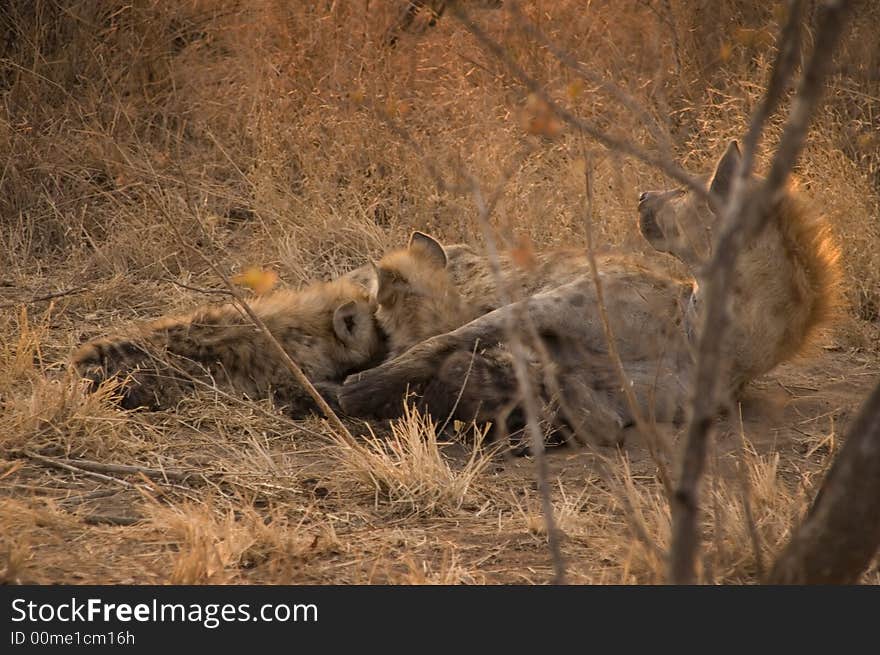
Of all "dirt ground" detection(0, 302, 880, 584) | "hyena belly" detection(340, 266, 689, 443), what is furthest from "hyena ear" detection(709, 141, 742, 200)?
"dirt ground" detection(0, 302, 880, 584)

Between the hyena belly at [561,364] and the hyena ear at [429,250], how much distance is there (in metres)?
0.38

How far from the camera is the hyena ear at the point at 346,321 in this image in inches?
171

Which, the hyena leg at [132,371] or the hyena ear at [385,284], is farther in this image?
the hyena ear at [385,284]

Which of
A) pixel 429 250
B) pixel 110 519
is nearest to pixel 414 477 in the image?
pixel 110 519

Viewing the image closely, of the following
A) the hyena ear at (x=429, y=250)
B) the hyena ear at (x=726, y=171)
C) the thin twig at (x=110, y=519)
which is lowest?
the thin twig at (x=110, y=519)

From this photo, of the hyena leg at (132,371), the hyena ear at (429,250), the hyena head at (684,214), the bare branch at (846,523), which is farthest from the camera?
the hyena ear at (429,250)

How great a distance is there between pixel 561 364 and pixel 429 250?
69 centimetres

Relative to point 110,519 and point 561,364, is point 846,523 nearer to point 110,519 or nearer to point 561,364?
point 110,519

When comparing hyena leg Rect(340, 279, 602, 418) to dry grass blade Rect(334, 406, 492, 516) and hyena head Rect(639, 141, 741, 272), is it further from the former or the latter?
dry grass blade Rect(334, 406, 492, 516)

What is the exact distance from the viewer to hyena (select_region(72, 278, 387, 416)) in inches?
162

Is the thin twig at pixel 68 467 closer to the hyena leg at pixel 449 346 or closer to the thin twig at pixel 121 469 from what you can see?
the thin twig at pixel 121 469

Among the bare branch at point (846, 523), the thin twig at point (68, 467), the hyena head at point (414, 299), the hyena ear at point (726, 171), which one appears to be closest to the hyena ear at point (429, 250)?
the hyena head at point (414, 299)

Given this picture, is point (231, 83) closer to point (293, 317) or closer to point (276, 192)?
point (276, 192)
